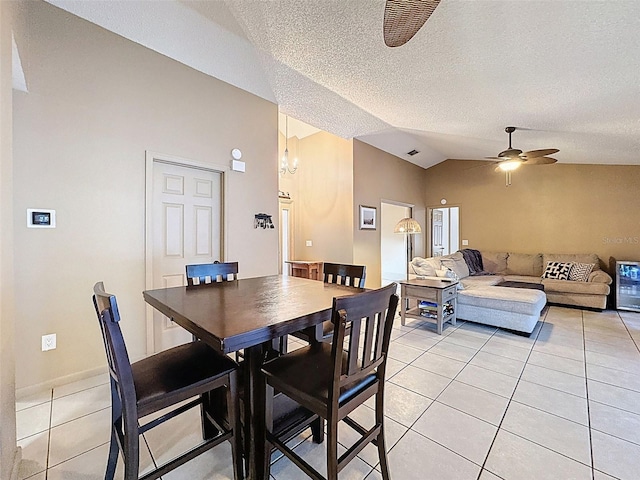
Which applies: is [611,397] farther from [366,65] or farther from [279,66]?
[279,66]

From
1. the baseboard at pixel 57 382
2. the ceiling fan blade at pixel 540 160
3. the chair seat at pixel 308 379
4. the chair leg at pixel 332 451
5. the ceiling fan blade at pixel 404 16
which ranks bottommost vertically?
Answer: the baseboard at pixel 57 382

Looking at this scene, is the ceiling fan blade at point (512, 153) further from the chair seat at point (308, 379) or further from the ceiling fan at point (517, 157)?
the chair seat at point (308, 379)

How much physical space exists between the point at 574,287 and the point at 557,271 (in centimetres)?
46

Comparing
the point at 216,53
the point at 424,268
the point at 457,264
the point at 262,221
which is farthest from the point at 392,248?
the point at 216,53

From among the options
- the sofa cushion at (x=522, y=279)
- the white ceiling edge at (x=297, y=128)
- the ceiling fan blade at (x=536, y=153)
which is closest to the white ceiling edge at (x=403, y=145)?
the white ceiling edge at (x=297, y=128)

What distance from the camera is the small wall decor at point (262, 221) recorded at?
12.1ft

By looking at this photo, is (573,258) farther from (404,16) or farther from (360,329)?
(360,329)

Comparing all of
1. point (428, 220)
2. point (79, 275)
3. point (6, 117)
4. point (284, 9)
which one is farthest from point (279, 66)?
point (428, 220)

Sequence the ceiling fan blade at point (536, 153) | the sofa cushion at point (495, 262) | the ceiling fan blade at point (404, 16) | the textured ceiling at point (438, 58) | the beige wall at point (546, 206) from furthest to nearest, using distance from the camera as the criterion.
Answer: the sofa cushion at point (495, 262), the beige wall at point (546, 206), the ceiling fan blade at point (536, 153), the textured ceiling at point (438, 58), the ceiling fan blade at point (404, 16)

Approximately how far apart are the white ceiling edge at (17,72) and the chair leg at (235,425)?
2.24 meters

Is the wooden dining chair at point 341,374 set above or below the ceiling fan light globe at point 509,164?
below

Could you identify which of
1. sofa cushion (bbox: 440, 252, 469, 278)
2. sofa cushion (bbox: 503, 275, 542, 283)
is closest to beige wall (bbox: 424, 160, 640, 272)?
sofa cushion (bbox: 503, 275, 542, 283)

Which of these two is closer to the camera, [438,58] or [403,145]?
[438,58]

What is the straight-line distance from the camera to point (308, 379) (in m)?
1.29
